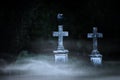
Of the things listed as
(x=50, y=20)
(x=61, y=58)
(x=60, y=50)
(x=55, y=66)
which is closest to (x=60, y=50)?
(x=60, y=50)

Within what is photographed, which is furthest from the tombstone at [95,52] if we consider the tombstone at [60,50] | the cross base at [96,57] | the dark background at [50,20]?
the tombstone at [60,50]

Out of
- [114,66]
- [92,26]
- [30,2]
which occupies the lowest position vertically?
[114,66]

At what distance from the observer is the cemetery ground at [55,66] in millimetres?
5074

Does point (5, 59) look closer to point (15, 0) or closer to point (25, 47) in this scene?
point (25, 47)

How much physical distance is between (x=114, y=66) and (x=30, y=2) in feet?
6.68

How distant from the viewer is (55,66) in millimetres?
5746

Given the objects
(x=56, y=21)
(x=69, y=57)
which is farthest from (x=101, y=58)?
(x=56, y=21)

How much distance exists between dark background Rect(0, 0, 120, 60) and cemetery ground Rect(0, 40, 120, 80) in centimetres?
17

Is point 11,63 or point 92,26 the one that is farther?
point 92,26

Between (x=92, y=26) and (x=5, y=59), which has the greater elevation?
(x=92, y=26)

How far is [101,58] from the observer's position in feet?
20.2

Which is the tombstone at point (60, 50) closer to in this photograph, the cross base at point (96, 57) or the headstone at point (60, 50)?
the headstone at point (60, 50)

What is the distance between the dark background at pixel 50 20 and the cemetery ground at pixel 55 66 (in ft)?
0.55

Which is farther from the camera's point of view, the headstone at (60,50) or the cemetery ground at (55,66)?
the headstone at (60,50)
